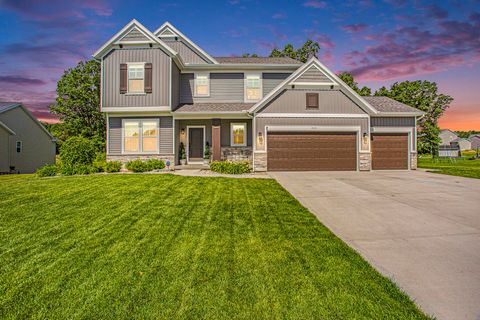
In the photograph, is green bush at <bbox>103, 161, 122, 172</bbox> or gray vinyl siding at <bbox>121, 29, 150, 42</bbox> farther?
gray vinyl siding at <bbox>121, 29, 150, 42</bbox>

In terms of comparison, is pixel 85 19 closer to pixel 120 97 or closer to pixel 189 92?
pixel 120 97

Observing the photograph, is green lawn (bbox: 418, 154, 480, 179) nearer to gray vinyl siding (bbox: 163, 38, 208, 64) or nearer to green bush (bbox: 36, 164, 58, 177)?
gray vinyl siding (bbox: 163, 38, 208, 64)

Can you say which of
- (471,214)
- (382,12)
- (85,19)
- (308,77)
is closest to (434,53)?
(382,12)

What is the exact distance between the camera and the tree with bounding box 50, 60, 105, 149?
26484mm

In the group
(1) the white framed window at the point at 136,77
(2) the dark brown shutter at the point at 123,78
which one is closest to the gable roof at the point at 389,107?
(1) the white framed window at the point at 136,77

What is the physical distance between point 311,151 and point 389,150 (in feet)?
16.8

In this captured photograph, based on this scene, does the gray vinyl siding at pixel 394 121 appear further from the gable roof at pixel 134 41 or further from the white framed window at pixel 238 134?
the gable roof at pixel 134 41

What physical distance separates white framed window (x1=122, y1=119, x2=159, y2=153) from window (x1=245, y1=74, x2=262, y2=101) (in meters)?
6.32

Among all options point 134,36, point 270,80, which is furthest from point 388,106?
point 134,36

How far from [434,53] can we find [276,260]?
19594 mm

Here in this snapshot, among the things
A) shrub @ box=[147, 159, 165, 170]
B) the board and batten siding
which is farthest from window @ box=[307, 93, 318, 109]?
shrub @ box=[147, 159, 165, 170]

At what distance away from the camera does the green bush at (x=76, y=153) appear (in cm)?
1302

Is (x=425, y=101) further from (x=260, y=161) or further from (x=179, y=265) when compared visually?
(x=179, y=265)

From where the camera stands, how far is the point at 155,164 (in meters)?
13.9
